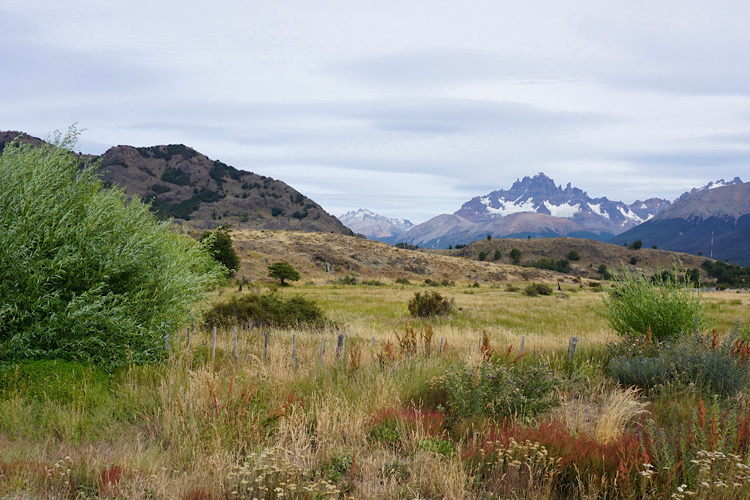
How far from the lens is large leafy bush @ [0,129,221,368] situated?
7238mm

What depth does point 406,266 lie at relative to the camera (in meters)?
69.8

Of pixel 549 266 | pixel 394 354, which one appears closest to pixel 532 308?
pixel 394 354

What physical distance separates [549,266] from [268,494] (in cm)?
11325

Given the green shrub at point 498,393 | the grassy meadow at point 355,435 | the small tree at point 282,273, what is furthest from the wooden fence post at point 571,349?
the small tree at point 282,273

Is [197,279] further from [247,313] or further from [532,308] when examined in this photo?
[532,308]

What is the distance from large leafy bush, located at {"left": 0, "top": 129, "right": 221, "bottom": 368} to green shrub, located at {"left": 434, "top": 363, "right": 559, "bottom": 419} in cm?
568

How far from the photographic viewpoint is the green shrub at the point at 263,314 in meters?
16.2

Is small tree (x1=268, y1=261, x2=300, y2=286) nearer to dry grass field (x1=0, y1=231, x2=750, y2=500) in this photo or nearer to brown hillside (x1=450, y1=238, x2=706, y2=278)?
dry grass field (x1=0, y1=231, x2=750, y2=500)

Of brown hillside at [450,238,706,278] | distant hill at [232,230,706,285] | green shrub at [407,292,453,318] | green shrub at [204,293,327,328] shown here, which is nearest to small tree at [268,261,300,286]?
distant hill at [232,230,706,285]

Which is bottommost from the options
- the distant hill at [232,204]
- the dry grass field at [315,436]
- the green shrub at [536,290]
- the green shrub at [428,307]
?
the green shrub at [536,290]

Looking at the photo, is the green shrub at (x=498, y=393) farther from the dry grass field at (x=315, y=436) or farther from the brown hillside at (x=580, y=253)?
the brown hillside at (x=580, y=253)

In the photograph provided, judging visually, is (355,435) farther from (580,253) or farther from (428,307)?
(580,253)

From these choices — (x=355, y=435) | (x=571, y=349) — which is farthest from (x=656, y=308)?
(x=355, y=435)

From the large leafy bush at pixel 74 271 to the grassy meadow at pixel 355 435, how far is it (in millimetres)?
509
